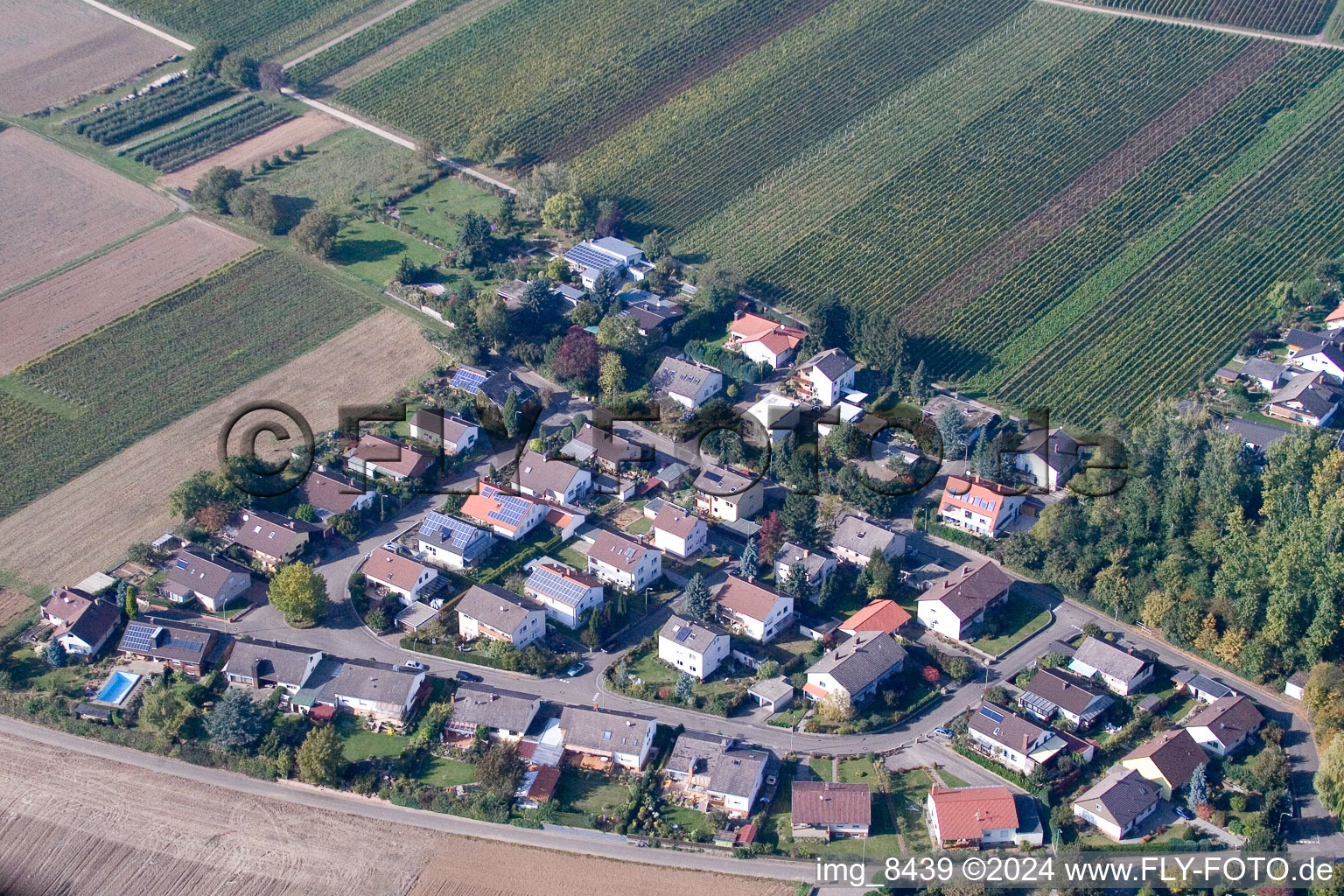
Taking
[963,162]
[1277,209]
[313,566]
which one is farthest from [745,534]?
[1277,209]

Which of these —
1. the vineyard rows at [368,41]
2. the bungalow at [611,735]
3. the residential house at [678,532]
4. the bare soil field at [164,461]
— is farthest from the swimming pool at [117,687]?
the vineyard rows at [368,41]

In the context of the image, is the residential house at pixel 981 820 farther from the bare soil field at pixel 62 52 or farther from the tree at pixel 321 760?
the bare soil field at pixel 62 52

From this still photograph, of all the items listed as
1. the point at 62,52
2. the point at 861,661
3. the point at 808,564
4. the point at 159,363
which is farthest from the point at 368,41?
the point at 861,661

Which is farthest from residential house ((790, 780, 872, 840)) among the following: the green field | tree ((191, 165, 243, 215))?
tree ((191, 165, 243, 215))

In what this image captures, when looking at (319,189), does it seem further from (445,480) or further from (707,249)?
(445,480)

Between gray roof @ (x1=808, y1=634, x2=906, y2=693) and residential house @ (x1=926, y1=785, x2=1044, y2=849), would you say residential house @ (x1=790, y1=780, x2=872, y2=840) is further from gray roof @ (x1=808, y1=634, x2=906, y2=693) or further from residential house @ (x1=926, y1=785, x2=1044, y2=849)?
gray roof @ (x1=808, y1=634, x2=906, y2=693)

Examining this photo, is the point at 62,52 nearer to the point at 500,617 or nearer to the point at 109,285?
the point at 109,285
